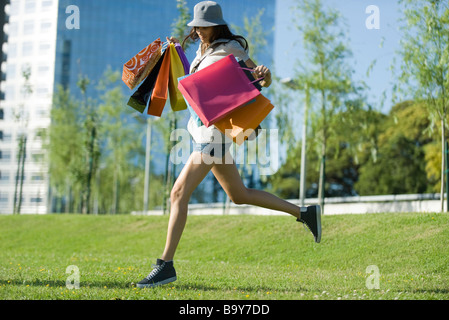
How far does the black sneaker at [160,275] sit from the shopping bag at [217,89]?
51.7 inches

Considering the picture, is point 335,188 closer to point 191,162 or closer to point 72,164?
point 72,164

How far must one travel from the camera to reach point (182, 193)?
4879 mm

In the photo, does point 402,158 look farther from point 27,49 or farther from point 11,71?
point 11,71

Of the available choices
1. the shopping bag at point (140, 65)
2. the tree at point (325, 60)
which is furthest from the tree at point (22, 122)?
the shopping bag at point (140, 65)

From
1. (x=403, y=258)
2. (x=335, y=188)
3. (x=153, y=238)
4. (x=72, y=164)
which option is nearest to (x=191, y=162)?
(x=403, y=258)

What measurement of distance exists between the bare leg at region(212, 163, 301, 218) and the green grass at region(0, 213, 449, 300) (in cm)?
75

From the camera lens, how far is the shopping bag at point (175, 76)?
5.67 meters

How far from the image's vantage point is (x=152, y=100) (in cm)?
561

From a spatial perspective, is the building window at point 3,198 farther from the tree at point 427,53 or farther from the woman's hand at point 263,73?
the woman's hand at point 263,73

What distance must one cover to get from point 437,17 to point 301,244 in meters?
6.55

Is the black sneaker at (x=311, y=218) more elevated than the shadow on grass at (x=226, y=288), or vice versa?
the black sneaker at (x=311, y=218)

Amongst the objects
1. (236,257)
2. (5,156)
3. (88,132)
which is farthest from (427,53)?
(5,156)

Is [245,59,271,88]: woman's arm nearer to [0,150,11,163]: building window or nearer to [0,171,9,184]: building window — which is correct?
[0,150,11,163]: building window

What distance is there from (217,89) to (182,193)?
0.96m
